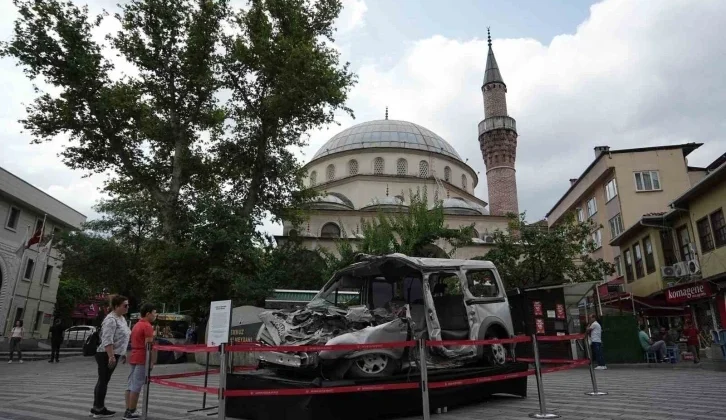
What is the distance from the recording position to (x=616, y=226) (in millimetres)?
24609

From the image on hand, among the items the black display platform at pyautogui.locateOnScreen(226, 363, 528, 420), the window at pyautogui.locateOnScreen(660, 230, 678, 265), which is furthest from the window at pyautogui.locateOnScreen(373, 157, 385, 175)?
the black display platform at pyautogui.locateOnScreen(226, 363, 528, 420)

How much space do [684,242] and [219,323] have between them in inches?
756

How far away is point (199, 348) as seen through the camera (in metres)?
4.96

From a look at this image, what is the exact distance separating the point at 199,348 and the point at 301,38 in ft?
57.3

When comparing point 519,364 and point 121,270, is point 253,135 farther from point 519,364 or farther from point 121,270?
point 519,364

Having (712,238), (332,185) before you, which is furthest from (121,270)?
(712,238)

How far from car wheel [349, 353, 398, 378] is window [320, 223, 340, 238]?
2738 centimetres

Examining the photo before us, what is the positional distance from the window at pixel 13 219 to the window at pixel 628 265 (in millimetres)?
32200

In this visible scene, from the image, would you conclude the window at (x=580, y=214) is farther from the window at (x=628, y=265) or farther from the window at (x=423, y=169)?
the window at (x=423, y=169)

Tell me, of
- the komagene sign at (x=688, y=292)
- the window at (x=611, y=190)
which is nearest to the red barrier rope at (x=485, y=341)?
the komagene sign at (x=688, y=292)

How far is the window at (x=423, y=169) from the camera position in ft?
129

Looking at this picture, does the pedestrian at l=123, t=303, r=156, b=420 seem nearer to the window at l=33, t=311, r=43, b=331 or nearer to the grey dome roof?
the window at l=33, t=311, r=43, b=331

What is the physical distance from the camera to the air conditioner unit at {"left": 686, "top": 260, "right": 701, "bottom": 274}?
1673 cm

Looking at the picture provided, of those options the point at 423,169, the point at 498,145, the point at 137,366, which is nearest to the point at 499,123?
the point at 498,145
